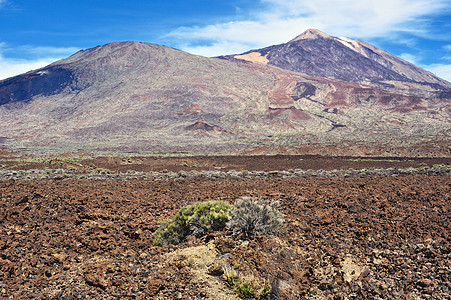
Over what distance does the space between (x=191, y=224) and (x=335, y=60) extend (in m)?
159

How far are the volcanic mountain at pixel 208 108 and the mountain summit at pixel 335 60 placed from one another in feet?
4.56

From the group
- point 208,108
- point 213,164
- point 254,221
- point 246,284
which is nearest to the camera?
point 246,284

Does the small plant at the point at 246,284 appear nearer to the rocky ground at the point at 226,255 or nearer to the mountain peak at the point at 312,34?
the rocky ground at the point at 226,255

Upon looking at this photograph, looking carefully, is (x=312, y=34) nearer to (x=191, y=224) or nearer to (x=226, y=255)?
(x=191, y=224)

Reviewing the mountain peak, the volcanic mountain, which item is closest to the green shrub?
the volcanic mountain

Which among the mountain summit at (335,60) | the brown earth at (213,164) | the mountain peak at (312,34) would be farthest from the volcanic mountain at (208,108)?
the mountain peak at (312,34)

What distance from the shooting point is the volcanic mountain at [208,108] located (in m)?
55.3

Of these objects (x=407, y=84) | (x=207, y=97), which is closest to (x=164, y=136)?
(x=207, y=97)

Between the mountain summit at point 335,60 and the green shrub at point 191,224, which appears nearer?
the green shrub at point 191,224

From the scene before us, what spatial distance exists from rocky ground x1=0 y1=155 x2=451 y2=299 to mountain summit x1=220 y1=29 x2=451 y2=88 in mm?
130940

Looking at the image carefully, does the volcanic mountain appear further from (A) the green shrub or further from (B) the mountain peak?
(A) the green shrub

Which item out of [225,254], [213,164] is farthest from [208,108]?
[225,254]

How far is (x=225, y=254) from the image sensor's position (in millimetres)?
5645

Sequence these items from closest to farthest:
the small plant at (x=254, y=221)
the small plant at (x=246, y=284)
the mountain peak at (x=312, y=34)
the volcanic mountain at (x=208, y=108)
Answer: the small plant at (x=246, y=284) → the small plant at (x=254, y=221) → the volcanic mountain at (x=208, y=108) → the mountain peak at (x=312, y=34)
